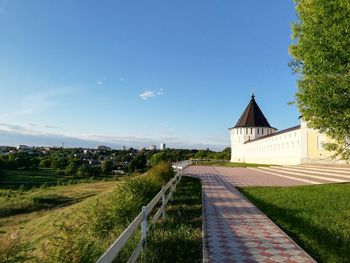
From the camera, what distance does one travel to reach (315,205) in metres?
11.0

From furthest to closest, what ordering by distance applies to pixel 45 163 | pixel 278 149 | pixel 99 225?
pixel 45 163 → pixel 278 149 → pixel 99 225

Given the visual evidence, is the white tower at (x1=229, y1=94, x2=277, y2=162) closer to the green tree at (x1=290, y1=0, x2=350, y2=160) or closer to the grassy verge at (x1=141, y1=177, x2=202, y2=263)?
the green tree at (x1=290, y1=0, x2=350, y2=160)

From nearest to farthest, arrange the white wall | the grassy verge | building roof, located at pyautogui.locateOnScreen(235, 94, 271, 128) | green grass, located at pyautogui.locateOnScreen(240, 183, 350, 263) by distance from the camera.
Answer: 1. the grassy verge
2. green grass, located at pyautogui.locateOnScreen(240, 183, 350, 263)
3. the white wall
4. building roof, located at pyautogui.locateOnScreen(235, 94, 271, 128)

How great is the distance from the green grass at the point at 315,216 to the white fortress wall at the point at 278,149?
19.9 m

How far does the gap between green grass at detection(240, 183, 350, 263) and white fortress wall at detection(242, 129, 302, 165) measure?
19886 mm

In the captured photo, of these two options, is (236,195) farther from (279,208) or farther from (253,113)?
(253,113)

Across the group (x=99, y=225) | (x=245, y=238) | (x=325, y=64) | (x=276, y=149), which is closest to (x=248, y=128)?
(x=276, y=149)

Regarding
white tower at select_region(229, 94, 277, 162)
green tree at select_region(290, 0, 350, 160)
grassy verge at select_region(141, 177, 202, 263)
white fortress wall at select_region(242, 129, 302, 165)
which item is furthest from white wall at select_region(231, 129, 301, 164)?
grassy verge at select_region(141, 177, 202, 263)

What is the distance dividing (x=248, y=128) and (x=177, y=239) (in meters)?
54.8

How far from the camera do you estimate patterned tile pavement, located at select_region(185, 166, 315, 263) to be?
5863mm

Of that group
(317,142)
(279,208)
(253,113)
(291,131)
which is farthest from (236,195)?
(253,113)

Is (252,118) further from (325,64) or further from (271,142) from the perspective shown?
(325,64)

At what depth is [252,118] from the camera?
60625 mm

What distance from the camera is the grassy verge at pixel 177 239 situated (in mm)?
5988
